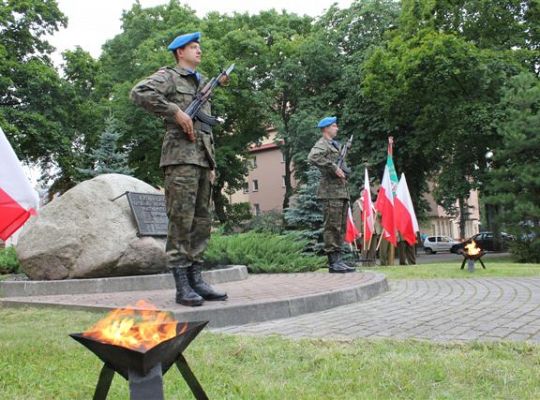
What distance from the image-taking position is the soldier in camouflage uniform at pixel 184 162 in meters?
5.11

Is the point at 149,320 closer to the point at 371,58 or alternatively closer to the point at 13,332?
the point at 13,332

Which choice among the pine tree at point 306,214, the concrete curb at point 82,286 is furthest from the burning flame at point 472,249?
the pine tree at point 306,214

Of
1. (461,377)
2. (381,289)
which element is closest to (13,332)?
(461,377)

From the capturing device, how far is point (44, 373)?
3.33m

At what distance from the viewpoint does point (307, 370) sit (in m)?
3.39

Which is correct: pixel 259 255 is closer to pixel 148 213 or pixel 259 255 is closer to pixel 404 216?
pixel 148 213

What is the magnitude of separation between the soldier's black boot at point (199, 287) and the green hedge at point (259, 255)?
429 cm

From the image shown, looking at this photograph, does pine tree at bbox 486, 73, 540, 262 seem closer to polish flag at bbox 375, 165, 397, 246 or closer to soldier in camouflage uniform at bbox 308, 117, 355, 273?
polish flag at bbox 375, 165, 397, 246

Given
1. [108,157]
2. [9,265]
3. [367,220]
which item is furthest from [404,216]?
[108,157]

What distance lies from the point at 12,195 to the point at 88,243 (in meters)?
3.89

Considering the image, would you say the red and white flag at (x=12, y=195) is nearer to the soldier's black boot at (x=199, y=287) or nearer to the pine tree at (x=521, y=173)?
the soldier's black boot at (x=199, y=287)

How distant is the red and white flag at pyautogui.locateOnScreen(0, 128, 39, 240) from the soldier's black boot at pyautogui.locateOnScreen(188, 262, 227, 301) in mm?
1813

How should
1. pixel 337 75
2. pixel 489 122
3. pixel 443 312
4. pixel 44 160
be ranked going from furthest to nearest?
pixel 337 75
pixel 44 160
pixel 489 122
pixel 443 312

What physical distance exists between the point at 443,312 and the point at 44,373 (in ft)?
11.7
